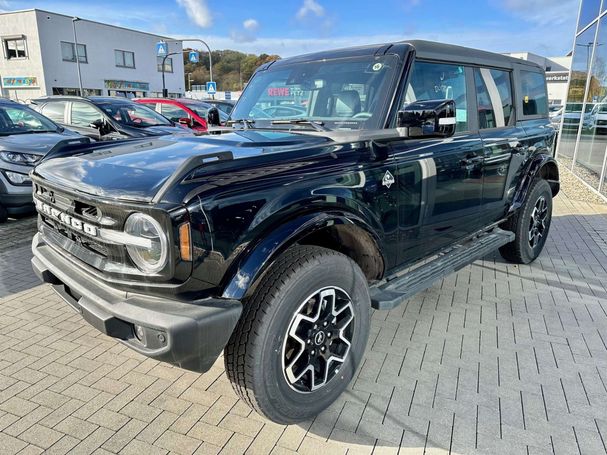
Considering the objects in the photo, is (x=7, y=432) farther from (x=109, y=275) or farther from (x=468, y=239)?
(x=468, y=239)

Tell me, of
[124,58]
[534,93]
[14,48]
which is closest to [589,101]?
[534,93]

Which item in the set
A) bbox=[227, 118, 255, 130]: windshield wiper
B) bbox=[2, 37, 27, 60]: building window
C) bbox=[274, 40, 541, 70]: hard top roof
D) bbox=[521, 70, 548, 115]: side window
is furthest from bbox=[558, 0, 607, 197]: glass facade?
bbox=[2, 37, 27, 60]: building window

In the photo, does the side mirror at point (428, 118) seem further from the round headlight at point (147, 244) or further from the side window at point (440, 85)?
the round headlight at point (147, 244)

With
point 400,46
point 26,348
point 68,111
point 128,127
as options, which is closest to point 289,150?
point 400,46

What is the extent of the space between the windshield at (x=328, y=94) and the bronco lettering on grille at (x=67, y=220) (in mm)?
1524

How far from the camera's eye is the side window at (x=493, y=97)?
12.3 ft

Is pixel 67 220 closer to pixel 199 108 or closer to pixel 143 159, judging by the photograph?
pixel 143 159

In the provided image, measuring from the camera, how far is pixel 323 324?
96.4 inches

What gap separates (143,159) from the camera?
238cm

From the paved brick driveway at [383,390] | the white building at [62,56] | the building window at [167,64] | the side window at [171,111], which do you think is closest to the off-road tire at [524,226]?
the paved brick driveway at [383,390]

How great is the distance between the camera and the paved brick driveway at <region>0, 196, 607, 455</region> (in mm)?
2326

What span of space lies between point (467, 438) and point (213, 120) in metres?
3.30

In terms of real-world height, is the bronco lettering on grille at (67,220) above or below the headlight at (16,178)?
above

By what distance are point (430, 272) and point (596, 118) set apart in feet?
28.9
